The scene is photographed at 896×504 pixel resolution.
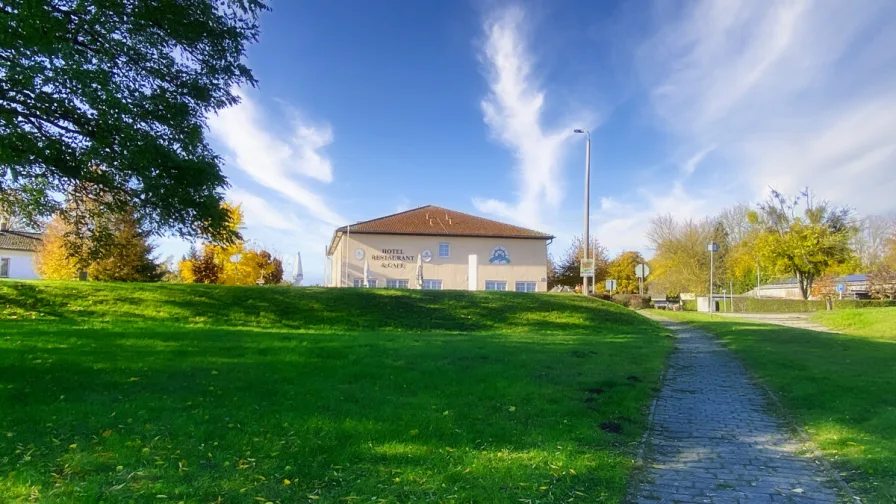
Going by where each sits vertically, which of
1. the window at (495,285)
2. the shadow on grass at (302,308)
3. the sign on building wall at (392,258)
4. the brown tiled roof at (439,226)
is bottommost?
the shadow on grass at (302,308)

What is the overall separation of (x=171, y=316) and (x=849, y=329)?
83.1ft

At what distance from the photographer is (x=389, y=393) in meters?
8.18

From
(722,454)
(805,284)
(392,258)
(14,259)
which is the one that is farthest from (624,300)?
(14,259)

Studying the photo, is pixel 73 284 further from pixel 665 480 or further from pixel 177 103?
pixel 665 480

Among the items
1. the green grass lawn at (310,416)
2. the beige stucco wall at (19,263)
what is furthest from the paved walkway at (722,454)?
the beige stucco wall at (19,263)

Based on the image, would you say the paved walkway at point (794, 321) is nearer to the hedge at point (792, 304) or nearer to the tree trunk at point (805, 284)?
the hedge at point (792, 304)

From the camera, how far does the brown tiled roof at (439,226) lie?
44906 mm

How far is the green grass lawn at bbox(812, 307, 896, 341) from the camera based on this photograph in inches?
831

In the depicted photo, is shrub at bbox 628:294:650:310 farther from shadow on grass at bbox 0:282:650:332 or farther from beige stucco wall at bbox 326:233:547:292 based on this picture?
shadow on grass at bbox 0:282:650:332

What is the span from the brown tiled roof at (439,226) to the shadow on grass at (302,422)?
32.9 meters

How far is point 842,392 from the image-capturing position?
365 inches

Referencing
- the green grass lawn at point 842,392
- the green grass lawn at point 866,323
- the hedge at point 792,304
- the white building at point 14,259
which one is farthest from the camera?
the white building at point 14,259

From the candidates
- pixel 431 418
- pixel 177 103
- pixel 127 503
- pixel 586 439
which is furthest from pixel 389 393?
pixel 177 103

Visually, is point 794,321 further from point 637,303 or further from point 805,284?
point 805,284
